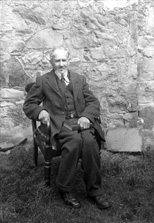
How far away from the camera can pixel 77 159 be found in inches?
129

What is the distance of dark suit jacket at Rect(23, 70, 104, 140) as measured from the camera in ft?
11.9

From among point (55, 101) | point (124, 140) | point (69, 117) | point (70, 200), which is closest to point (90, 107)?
point (69, 117)

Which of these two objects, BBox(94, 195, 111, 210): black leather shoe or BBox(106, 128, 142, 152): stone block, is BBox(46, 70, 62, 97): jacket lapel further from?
BBox(106, 128, 142, 152): stone block

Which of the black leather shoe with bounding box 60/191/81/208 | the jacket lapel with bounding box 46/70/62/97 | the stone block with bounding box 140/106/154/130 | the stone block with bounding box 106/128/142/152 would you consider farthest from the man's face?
the stone block with bounding box 140/106/154/130

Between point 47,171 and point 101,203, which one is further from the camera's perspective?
point 47,171

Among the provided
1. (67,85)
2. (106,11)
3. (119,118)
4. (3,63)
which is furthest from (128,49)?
(3,63)

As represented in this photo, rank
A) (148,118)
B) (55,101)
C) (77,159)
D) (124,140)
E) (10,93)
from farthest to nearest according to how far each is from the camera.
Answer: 1. (148,118)
2. (10,93)
3. (124,140)
4. (55,101)
5. (77,159)

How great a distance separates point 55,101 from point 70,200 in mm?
1045

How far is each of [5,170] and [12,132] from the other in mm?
880

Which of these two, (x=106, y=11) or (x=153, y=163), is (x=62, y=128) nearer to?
(x=153, y=163)

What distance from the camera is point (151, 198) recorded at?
11.3 feet

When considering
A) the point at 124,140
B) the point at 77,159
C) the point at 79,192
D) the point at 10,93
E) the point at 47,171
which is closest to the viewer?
the point at 77,159

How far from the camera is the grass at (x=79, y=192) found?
123 inches

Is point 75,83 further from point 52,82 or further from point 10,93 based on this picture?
point 10,93
